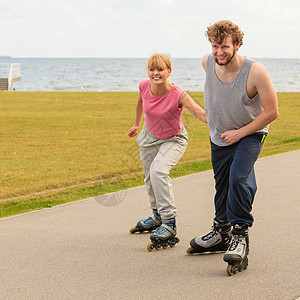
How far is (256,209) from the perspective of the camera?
20.6ft

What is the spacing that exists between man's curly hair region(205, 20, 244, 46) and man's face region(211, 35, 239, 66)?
0.09 ft

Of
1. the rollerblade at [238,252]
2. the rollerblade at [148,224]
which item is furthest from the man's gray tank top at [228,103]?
the rollerblade at [148,224]

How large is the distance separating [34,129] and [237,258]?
12957mm

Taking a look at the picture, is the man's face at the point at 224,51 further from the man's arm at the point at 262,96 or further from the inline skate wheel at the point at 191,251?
the inline skate wheel at the point at 191,251

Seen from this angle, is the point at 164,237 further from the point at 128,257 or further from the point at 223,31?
the point at 223,31

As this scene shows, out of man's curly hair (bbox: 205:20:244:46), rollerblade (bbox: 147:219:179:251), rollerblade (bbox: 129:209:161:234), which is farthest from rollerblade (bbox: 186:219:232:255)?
man's curly hair (bbox: 205:20:244:46)

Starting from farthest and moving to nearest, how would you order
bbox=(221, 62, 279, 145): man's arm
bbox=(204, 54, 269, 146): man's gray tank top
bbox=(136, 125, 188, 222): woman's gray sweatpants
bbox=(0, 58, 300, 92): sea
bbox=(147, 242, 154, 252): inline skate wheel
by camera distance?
bbox=(0, 58, 300, 92): sea, bbox=(136, 125, 188, 222): woman's gray sweatpants, bbox=(147, 242, 154, 252): inline skate wheel, bbox=(204, 54, 269, 146): man's gray tank top, bbox=(221, 62, 279, 145): man's arm

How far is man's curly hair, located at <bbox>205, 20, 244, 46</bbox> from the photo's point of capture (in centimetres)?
410

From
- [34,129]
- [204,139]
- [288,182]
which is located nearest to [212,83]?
[288,182]

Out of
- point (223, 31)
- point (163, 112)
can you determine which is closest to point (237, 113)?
point (223, 31)

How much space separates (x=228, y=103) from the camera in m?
4.27

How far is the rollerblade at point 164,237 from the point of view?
4781 millimetres

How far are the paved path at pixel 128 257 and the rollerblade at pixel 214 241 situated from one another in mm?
67

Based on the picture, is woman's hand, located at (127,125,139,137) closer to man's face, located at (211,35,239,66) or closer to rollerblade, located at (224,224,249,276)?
man's face, located at (211,35,239,66)
